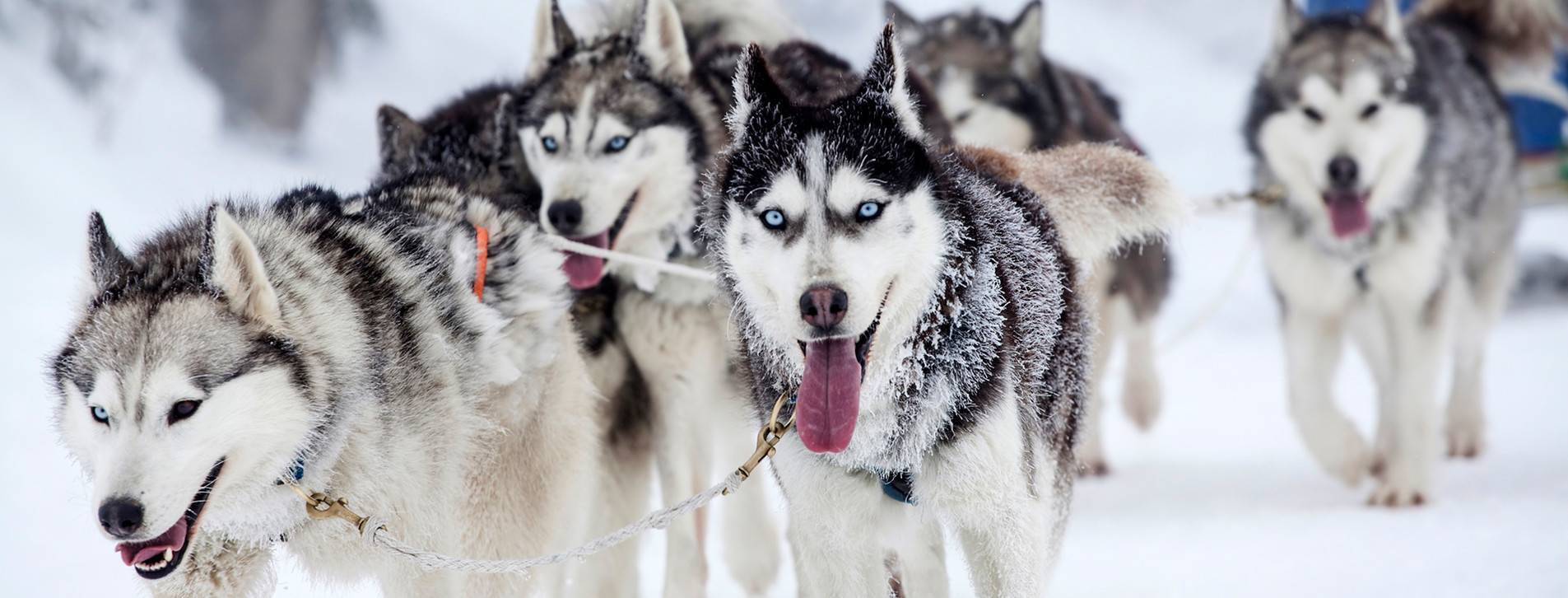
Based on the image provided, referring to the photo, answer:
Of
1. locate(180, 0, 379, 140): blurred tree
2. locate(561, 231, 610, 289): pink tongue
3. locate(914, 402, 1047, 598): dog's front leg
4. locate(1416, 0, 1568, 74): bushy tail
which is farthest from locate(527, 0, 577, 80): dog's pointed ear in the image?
locate(180, 0, 379, 140): blurred tree

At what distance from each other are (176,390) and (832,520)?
1.09m

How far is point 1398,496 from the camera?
4.16 m

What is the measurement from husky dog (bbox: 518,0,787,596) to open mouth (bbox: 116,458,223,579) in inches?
51.5

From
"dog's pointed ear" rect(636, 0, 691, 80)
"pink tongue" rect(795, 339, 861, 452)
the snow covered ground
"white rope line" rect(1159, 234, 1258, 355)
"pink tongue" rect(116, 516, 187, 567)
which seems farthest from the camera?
"white rope line" rect(1159, 234, 1258, 355)

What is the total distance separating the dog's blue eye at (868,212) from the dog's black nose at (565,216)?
1.22 m

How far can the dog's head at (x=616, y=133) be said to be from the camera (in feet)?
9.99

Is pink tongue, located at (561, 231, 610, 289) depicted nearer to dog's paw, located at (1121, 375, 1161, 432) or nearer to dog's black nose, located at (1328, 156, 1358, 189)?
dog's black nose, located at (1328, 156, 1358, 189)

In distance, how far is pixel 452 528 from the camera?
236 centimetres

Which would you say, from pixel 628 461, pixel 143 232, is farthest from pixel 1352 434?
pixel 143 232

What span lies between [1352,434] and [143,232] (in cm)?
407

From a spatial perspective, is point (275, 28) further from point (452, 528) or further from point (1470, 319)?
point (1470, 319)

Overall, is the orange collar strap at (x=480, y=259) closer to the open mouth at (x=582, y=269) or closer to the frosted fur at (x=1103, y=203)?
the open mouth at (x=582, y=269)

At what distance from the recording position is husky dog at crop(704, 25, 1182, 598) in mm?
1911

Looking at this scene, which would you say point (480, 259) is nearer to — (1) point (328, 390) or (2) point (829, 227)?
(1) point (328, 390)
